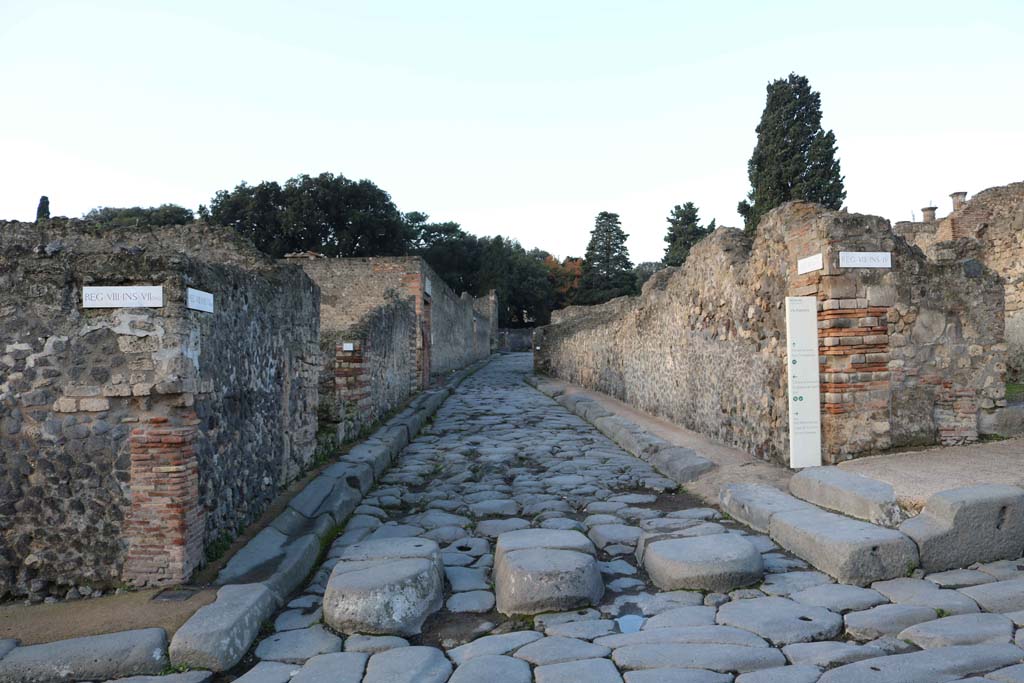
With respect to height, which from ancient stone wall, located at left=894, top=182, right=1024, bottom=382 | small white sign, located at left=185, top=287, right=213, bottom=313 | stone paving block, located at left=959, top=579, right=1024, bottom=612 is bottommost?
stone paving block, located at left=959, top=579, right=1024, bottom=612

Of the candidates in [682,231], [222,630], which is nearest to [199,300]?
[222,630]

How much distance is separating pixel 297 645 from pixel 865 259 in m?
4.94

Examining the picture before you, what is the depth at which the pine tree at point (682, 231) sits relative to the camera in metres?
42.2

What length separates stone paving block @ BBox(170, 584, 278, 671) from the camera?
2.82m

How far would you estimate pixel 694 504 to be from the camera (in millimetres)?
5242

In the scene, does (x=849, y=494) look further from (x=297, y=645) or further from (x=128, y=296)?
(x=128, y=296)

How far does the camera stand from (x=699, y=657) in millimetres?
2705

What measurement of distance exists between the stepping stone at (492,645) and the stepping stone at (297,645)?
1.80 ft

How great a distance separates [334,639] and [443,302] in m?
16.4

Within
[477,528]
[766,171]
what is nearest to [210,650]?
[477,528]

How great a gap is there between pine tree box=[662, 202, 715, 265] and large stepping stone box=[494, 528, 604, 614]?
1568 inches

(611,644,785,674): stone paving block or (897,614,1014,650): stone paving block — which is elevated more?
(897,614,1014,650): stone paving block

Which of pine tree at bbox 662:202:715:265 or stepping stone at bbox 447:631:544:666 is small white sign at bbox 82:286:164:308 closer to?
stepping stone at bbox 447:631:544:666

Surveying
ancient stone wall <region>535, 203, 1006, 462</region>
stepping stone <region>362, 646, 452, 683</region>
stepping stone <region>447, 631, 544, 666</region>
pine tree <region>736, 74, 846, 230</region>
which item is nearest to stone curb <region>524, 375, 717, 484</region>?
ancient stone wall <region>535, 203, 1006, 462</region>
